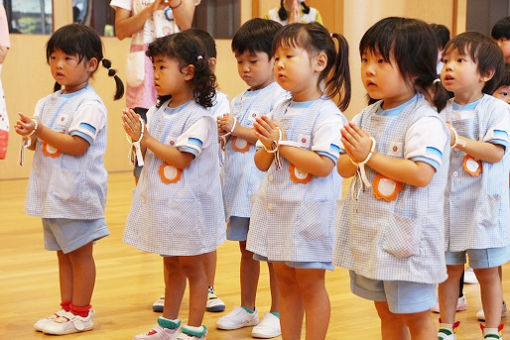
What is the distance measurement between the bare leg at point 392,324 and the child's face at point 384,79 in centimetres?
57

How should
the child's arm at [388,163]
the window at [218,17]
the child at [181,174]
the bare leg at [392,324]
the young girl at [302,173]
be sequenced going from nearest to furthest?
the child's arm at [388,163] < the bare leg at [392,324] < the young girl at [302,173] < the child at [181,174] < the window at [218,17]

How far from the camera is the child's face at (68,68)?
2852 millimetres

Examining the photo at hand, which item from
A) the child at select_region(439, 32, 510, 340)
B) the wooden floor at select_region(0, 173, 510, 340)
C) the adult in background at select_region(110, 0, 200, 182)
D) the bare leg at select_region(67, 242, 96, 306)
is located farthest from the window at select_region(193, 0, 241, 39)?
the child at select_region(439, 32, 510, 340)

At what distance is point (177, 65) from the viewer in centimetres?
262

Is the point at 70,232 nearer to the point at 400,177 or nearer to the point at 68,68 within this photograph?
the point at 68,68

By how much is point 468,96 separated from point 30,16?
16.5ft

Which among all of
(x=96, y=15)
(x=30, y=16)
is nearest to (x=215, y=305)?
(x=30, y=16)

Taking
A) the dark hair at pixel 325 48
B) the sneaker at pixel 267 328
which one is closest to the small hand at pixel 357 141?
the dark hair at pixel 325 48

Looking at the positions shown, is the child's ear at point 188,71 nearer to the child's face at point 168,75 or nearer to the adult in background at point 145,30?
the child's face at point 168,75

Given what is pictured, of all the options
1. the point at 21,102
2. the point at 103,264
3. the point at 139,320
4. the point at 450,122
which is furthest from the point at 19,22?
the point at 450,122

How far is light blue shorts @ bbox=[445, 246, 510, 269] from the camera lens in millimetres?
2660

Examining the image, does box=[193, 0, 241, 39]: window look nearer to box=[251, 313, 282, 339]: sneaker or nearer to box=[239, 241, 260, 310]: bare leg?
box=[239, 241, 260, 310]: bare leg

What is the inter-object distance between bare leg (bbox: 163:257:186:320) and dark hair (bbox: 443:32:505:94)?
1.20 metres

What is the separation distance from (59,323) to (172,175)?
0.77m
